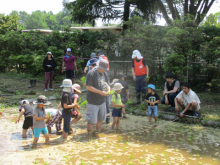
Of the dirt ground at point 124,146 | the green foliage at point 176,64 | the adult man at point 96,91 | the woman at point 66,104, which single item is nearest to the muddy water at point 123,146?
the dirt ground at point 124,146

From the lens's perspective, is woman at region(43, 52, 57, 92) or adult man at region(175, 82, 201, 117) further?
woman at region(43, 52, 57, 92)

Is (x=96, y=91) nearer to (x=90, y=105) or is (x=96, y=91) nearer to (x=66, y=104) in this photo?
(x=90, y=105)

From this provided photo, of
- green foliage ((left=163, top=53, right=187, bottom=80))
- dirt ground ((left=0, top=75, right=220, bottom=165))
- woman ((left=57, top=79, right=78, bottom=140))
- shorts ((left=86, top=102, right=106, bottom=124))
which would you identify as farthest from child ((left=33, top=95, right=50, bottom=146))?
green foliage ((left=163, top=53, right=187, bottom=80))

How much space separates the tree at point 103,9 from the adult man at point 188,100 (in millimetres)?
12703

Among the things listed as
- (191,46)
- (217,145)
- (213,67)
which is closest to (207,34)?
(191,46)

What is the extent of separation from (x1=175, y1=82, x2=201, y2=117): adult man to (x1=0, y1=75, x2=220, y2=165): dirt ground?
671 millimetres

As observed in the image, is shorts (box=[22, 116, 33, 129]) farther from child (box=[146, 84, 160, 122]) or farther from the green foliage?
the green foliage

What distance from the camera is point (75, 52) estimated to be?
54.8ft

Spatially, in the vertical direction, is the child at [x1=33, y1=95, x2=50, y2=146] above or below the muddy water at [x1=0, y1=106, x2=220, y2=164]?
above

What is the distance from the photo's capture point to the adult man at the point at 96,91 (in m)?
5.59

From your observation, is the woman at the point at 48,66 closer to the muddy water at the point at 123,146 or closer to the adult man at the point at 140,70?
the adult man at the point at 140,70

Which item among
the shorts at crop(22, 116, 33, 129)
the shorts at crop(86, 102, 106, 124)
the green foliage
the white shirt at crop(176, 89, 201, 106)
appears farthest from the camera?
the green foliage

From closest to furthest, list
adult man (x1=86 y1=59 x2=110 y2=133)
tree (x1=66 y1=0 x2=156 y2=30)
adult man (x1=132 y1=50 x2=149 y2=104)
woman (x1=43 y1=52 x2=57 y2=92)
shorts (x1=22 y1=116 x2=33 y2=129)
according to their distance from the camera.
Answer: adult man (x1=86 y1=59 x2=110 y2=133), shorts (x1=22 y1=116 x2=33 y2=129), adult man (x1=132 y1=50 x2=149 y2=104), woman (x1=43 y1=52 x2=57 y2=92), tree (x1=66 y1=0 x2=156 y2=30)

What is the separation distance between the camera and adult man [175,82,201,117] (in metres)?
7.52
